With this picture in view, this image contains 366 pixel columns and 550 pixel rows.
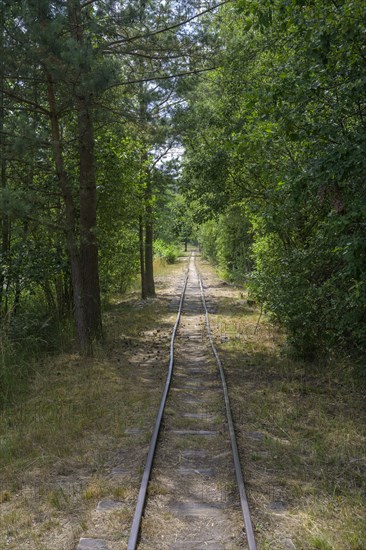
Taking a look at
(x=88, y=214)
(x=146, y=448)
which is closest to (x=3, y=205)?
(x=88, y=214)

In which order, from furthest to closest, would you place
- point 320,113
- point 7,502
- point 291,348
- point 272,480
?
1. point 291,348
2. point 320,113
3. point 272,480
4. point 7,502

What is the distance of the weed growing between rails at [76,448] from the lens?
4.13 metres

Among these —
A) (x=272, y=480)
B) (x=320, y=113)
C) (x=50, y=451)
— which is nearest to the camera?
(x=272, y=480)

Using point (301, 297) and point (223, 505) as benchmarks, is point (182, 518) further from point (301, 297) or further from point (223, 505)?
point (301, 297)

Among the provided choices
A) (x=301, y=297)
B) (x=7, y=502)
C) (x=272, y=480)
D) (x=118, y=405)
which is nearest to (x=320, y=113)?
(x=301, y=297)

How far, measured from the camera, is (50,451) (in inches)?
221

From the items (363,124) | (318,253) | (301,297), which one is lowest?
(301,297)

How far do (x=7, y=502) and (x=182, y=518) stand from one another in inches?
67.0

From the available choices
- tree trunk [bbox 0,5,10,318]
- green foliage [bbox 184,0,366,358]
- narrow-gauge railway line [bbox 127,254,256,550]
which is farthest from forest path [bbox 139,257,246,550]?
tree trunk [bbox 0,5,10,318]

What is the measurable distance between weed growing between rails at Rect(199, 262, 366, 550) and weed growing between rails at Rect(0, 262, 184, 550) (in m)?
1.25

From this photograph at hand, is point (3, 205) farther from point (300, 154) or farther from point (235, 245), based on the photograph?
point (235, 245)

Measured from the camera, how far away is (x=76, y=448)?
A: 571cm

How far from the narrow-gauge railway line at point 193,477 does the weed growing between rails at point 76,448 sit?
191 millimetres

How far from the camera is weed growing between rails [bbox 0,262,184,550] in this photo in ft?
13.6
